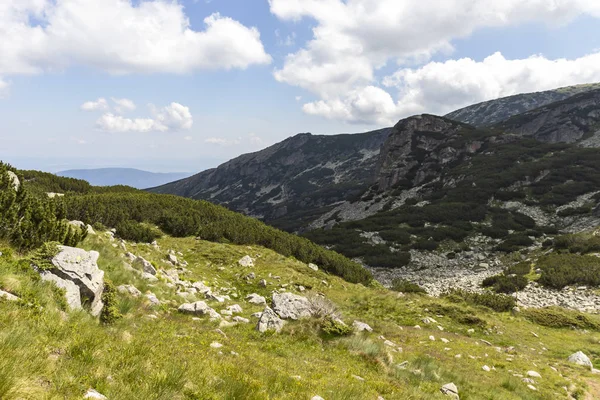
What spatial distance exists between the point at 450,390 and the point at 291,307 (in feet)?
18.8

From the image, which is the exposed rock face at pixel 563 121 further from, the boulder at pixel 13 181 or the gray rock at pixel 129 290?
the boulder at pixel 13 181

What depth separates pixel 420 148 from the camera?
299 feet

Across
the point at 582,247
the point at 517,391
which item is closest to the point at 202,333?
the point at 517,391

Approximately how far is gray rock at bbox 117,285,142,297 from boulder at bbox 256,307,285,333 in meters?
4.16

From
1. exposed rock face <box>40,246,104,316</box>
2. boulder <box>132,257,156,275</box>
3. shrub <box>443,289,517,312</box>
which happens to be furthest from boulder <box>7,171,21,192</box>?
shrub <box>443,289,517,312</box>

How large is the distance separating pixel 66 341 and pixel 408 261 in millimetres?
41204

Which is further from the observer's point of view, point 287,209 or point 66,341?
point 287,209

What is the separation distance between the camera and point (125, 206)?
89.5 feet

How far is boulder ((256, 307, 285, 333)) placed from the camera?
1039 cm

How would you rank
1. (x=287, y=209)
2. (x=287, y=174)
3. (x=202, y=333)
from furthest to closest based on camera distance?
(x=287, y=174) → (x=287, y=209) → (x=202, y=333)

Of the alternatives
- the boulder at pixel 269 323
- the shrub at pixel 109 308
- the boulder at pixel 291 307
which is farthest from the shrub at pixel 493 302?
the shrub at pixel 109 308

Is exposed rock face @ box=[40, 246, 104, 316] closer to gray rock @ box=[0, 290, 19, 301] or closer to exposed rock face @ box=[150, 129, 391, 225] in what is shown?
gray rock @ box=[0, 290, 19, 301]

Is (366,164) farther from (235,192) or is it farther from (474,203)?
(474,203)

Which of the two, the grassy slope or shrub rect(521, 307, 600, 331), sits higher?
the grassy slope
